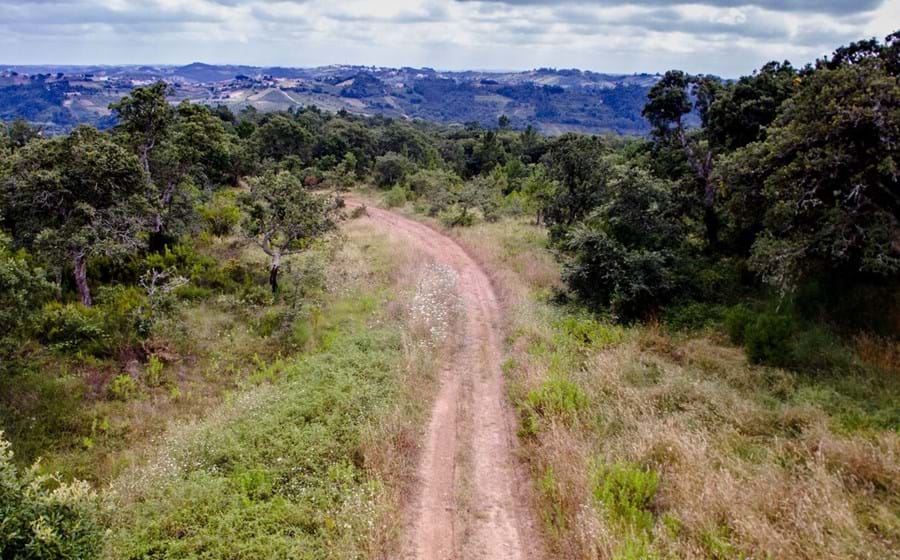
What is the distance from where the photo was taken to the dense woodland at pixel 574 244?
37.9ft

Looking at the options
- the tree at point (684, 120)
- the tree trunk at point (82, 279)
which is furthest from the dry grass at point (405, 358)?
the tree at point (684, 120)

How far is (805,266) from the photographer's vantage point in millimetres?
13062

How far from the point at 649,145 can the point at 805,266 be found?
949cm

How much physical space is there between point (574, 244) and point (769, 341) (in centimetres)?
617

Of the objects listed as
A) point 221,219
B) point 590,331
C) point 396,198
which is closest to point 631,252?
point 590,331

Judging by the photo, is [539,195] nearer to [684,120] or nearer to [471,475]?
[684,120]

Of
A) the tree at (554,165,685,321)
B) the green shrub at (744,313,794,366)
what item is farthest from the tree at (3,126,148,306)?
the green shrub at (744,313,794,366)

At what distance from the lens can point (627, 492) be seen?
7.41m

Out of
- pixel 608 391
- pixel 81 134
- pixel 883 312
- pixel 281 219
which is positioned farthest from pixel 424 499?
pixel 81 134

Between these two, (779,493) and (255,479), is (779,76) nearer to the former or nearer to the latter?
(779,493)

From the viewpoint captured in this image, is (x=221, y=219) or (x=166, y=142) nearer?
(x=166, y=142)

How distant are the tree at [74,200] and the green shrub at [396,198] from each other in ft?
81.7

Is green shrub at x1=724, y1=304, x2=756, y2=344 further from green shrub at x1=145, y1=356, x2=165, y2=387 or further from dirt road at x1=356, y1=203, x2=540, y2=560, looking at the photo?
green shrub at x1=145, y1=356, x2=165, y2=387

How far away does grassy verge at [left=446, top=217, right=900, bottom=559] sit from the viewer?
641 cm
